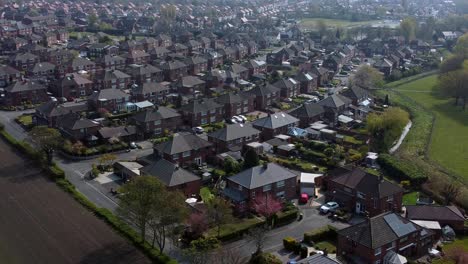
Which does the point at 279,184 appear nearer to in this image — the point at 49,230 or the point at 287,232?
the point at 287,232

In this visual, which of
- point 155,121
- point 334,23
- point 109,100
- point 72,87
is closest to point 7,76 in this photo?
point 72,87

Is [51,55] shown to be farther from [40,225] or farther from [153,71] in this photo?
[40,225]

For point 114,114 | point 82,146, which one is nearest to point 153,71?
point 114,114

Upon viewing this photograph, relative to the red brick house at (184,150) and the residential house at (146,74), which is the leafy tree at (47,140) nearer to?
the red brick house at (184,150)

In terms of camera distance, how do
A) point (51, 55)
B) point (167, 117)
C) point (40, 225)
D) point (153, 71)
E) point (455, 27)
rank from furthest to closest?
point (455, 27), point (51, 55), point (153, 71), point (167, 117), point (40, 225)

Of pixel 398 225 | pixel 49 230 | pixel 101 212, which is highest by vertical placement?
pixel 398 225


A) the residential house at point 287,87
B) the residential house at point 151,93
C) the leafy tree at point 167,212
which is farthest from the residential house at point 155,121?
the leafy tree at point 167,212
